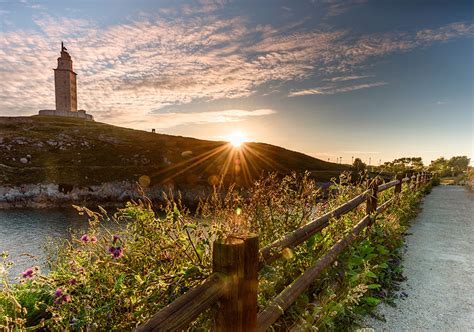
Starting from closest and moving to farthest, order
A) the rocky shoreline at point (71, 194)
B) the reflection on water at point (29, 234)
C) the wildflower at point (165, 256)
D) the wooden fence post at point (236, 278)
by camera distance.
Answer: the wooden fence post at point (236, 278), the wildflower at point (165, 256), the reflection on water at point (29, 234), the rocky shoreline at point (71, 194)

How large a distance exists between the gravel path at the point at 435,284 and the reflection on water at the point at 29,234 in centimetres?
1235

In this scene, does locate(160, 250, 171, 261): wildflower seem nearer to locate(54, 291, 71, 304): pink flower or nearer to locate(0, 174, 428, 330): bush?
locate(0, 174, 428, 330): bush

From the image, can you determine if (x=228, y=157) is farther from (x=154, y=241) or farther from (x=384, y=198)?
(x=154, y=241)

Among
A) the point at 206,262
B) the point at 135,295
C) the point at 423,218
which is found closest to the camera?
the point at 135,295

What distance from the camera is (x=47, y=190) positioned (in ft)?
137

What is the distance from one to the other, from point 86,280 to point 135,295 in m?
0.49

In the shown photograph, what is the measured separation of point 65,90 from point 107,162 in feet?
170

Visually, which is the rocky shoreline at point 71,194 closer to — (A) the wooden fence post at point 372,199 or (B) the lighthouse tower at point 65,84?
(A) the wooden fence post at point 372,199

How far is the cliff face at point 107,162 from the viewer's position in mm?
43594

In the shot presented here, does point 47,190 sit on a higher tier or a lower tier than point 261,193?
lower

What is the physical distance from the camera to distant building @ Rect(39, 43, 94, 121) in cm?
9219

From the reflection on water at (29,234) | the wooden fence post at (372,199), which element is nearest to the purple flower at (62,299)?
the wooden fence post at (372,199)

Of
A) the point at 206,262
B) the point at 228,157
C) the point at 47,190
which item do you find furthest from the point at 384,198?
the point at 228,157

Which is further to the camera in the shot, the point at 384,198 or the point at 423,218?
the point at 423,218
